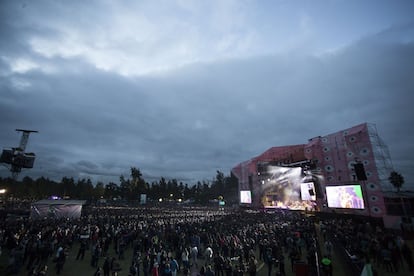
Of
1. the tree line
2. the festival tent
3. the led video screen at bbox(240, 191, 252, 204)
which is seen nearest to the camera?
the festival tent

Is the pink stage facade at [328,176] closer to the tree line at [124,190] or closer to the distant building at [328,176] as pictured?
the distant building at [328,176]

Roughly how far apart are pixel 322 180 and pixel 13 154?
53.0m

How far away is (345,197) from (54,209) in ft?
128

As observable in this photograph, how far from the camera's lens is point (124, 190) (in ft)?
294

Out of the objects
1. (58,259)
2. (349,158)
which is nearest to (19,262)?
(58,259)

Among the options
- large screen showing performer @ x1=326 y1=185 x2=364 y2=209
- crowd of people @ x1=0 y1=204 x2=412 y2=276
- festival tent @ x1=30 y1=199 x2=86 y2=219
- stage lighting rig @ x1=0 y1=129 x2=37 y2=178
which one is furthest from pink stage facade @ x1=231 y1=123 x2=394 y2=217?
stage lighting rig @ x1=0 y1=129 x2=37 y2=178

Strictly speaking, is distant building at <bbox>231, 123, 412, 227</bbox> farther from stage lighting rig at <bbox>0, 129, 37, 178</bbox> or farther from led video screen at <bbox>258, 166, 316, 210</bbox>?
stage lighting rig at <bbox>0, 129, 37, 178</bbox>

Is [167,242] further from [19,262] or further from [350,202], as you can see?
[350,202]

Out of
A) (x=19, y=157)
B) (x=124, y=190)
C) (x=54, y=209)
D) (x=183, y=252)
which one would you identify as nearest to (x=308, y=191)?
(x=183, y=252)

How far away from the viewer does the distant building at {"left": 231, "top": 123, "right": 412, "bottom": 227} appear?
81.6ft

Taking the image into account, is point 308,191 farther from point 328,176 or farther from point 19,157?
point 19,157

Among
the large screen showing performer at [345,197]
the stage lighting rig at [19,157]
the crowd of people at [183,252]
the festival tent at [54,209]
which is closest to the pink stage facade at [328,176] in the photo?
the large screen showing performer at [345,197]

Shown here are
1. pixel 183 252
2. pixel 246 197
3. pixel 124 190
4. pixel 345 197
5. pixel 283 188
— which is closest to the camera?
pixel 183 252

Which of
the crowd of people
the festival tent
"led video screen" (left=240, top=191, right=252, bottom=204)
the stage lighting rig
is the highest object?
the stage lighting rig
